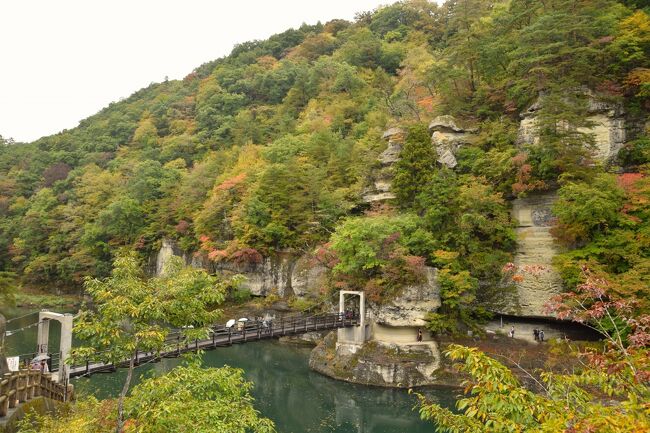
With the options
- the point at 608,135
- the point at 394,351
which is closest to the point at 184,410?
the point at 394,351

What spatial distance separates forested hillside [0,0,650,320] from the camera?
20703 millimetres

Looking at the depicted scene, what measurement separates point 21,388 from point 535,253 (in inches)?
820

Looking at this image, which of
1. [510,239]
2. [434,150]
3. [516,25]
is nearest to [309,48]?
[516,25]

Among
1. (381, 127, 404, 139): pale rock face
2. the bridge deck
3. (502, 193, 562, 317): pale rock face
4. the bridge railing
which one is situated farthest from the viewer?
(381, 127, 404, 139): pale rock face

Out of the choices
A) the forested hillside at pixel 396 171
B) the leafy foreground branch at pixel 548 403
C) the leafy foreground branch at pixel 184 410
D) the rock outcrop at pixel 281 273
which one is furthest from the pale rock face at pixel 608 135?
the leafy foreground branch at pixel 184 410

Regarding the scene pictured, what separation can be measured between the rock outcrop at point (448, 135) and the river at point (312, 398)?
13.6 m

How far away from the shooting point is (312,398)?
747 inches

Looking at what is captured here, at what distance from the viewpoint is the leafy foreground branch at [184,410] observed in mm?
6453

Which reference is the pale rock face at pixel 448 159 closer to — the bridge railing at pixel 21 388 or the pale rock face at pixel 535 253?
the pale rock face at pixel 535 253

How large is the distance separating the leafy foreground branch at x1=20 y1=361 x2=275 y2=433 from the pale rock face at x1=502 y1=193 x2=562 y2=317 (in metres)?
16.5

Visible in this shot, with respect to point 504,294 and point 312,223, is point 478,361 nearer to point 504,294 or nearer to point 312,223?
point 504,294

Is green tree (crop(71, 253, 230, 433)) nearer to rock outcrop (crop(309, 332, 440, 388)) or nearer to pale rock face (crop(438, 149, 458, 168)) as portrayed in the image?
rock outcrop (crop(309, 332, 440, 388))

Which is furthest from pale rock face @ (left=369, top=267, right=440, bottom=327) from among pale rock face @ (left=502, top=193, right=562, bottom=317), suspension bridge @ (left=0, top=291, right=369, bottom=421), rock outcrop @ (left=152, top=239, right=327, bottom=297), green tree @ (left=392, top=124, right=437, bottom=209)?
rock outcrop @ (left=152, top=239, right=327, bottom=297)

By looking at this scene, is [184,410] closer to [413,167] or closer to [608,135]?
[413,167]
